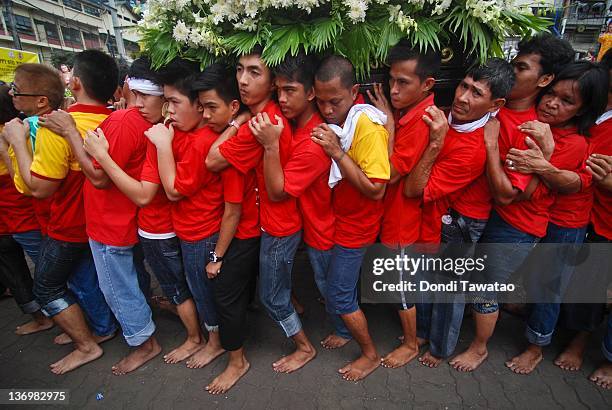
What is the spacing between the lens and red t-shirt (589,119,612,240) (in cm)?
231

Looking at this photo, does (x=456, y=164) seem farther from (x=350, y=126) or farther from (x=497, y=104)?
(x=350, y=126)

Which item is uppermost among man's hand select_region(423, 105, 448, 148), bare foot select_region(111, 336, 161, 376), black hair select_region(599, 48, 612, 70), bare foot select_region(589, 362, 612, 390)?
black hair select_region(599, 48, 612, 70)

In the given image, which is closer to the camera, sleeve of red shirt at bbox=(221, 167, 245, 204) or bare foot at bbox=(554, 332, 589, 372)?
sleeve of red shirt at bbox=(221, 167, 245, 204)

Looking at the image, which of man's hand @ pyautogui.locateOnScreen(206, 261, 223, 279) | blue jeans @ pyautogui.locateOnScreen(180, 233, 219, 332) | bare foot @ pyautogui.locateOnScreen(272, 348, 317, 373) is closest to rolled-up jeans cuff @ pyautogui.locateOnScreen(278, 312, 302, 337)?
bare foot @ pyautogui.locateOnScreen(272, 348, 317, 373)

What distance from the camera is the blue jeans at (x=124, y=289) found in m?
2.58

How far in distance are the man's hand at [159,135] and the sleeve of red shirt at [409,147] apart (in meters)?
1.52

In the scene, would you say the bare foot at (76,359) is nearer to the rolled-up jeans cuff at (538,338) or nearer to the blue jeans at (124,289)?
the blue jeans at (124,289)

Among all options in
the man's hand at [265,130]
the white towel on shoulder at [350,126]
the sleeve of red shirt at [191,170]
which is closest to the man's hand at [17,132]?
the sleeve of red shirt at [191,170]

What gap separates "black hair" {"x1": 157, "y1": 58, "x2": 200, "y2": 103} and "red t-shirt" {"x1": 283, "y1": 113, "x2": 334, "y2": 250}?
2.51 feet

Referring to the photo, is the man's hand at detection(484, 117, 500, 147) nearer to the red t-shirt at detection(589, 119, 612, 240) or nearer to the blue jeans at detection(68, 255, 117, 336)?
the red t-shirt at detection(589, 119, 612, 240)

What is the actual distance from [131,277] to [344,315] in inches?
68.0

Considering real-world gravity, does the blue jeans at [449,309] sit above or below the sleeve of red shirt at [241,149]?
below

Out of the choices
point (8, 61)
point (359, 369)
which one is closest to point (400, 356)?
point (359, 369)

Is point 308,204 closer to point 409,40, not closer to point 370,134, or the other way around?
point 370,134
